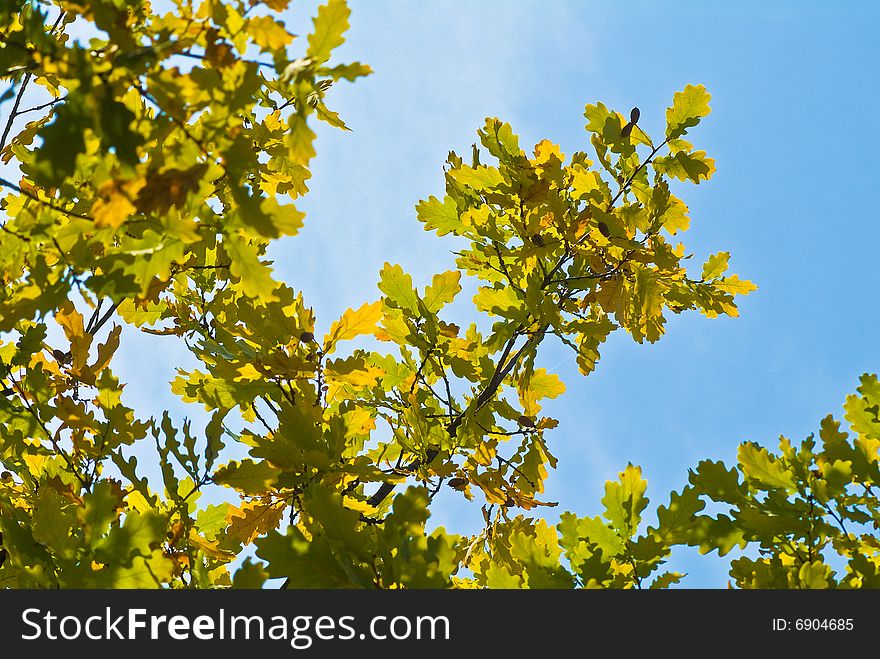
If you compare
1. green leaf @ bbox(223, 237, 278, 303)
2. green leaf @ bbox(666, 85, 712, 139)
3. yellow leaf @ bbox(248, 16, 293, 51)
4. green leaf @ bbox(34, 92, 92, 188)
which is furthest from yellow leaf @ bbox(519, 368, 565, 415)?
green leaf @ bbox(34, 92, 92, 188)

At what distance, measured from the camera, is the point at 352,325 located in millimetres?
2615

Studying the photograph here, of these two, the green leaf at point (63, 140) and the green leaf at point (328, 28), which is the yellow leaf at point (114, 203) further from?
the green leaf at point (328, 28)

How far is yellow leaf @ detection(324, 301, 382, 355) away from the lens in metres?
2.60

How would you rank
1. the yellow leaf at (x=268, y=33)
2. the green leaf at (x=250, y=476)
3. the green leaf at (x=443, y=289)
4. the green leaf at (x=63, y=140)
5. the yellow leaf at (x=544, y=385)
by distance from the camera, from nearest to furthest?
the green leaf at (x=63, y=140)
the yellow leaf at (x=268, y=33)
the green leaf at (x=250, y=476)
the green leaf at (x=443, y=289)
the yellow leaf at (x=544, y=385)

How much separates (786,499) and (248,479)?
5.41 ft

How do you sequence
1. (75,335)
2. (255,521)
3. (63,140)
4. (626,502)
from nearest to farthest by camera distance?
(63,140) < (626,502) < (255,521) < (75,335)

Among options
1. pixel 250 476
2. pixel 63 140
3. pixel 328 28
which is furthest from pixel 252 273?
pixel 250 476

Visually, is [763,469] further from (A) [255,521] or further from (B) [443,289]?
(A) [255,521]

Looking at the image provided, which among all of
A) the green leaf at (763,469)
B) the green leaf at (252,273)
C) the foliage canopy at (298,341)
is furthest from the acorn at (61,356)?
the green leaf at (763,469)

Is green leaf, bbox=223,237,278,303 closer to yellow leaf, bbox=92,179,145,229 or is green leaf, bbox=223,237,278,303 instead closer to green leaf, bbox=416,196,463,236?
yellow leaf, bbox=92,179,145,229

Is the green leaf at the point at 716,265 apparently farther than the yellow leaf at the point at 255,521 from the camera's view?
Yes

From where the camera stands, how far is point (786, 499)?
6.73 ft

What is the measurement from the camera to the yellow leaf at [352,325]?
2.60m
